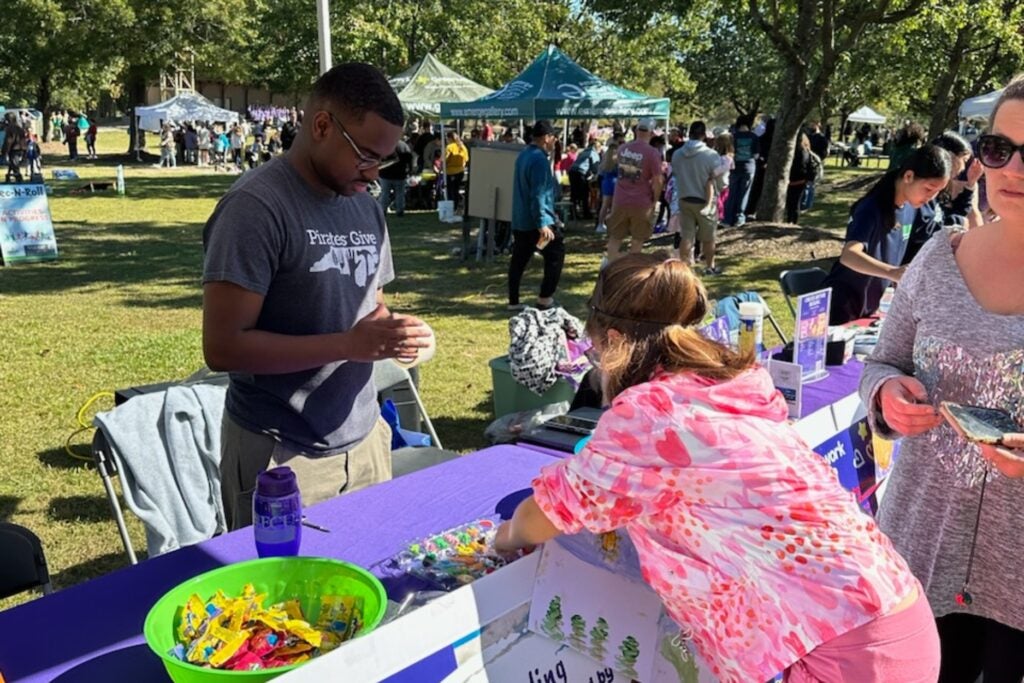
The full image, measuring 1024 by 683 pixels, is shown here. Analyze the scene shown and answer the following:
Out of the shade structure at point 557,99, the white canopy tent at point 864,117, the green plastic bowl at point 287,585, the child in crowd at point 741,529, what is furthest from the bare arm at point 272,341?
the white canopy tent at point 864,117

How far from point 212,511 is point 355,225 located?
65.7 inches

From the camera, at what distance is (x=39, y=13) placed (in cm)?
3027

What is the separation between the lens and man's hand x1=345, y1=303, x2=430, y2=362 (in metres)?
2.05

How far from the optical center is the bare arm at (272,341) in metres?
2.02

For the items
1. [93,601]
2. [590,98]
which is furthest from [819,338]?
[590,98]

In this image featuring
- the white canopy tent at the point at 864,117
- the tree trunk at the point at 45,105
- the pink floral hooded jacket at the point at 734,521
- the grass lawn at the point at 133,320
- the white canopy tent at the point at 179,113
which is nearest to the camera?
the pink floral hooded jacket at the point at 734,521

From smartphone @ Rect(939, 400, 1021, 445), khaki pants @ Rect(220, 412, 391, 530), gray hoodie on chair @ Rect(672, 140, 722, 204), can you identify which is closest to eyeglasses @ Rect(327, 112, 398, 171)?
khaki pants @ Rect(220, 412, 391, 530)

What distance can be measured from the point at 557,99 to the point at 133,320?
681 centimetres

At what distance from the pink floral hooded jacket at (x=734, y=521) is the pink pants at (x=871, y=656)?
0.03 meters

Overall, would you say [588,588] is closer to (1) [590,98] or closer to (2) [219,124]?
(1) [590,98]

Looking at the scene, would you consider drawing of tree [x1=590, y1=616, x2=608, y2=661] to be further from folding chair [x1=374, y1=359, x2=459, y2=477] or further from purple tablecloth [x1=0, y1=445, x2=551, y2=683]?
folding chair [x1=374, y1=359, x2=459, y2=477]

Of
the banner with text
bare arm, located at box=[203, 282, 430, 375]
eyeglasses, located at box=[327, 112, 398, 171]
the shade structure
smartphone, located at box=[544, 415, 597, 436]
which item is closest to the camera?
bare arm, located at box=[203, 282, 430, 375]

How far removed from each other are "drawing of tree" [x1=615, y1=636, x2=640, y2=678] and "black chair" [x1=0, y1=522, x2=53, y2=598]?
62.2 inches

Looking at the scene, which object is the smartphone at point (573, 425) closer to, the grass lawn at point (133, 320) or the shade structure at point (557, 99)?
the grass lawn at point (133, 320)
